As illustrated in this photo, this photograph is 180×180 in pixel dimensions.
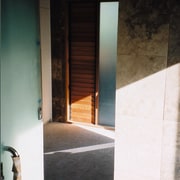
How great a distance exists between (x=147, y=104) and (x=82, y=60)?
3111 millimetres

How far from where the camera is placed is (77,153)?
12.9 feet

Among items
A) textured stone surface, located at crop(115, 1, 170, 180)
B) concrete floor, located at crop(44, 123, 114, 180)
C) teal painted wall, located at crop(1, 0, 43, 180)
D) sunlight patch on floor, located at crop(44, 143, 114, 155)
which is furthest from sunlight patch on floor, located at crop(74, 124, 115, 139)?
teal painted wall, located at crop(1, 0, 43, 180)

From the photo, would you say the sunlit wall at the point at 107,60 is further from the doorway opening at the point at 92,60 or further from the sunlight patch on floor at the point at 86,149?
the sunlight patch on floor at the point at 86,149

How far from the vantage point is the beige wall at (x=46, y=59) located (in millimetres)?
4656

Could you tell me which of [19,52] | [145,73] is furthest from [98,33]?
[19,52]

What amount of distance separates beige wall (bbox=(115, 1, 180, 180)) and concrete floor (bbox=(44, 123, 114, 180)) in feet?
4.88

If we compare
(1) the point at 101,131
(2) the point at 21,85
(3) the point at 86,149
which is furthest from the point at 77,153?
(2) the point at 21,85

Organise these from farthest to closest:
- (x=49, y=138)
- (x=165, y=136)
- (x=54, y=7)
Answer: (x=54, y=7), (x=49, y=138), (x=165, y=136)

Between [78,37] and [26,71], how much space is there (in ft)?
10.8

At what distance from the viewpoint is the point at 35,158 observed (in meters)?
1.76

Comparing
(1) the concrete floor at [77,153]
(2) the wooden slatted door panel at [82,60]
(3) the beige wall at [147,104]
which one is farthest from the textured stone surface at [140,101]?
(2) the wooden slatted door panel at [82,60]

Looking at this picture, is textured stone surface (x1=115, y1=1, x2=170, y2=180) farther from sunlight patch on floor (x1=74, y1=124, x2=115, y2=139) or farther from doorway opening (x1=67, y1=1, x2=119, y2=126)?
doorway opening (x1=67, y1=1, x2=119, y2=126)

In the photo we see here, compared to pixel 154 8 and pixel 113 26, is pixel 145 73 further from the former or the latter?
pixel 113 26

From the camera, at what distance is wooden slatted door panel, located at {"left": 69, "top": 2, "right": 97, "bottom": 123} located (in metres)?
4.68
